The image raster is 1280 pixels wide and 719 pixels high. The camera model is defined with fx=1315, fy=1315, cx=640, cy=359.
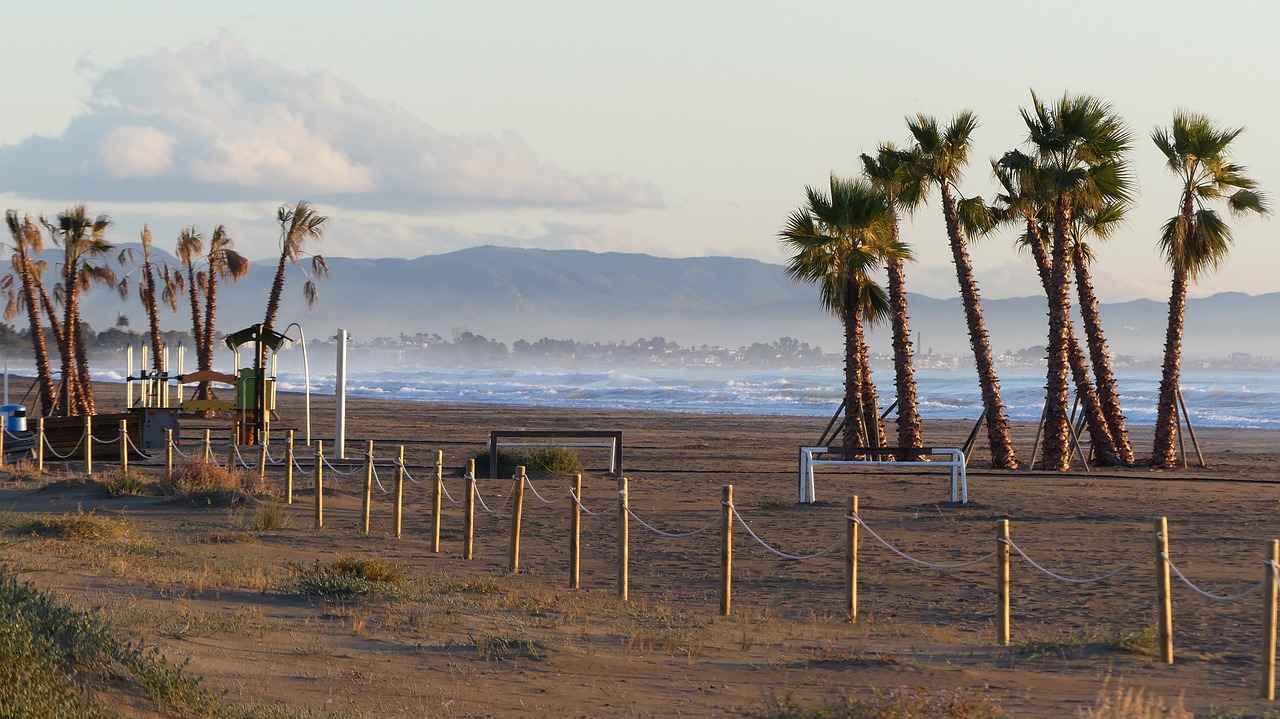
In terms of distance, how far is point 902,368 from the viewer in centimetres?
2781

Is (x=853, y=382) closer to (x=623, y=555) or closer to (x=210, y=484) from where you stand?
(x=210, y=484)

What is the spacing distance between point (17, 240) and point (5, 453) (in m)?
11.2

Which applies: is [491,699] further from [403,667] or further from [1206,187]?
[1206,187]

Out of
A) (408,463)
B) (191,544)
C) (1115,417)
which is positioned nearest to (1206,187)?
(1115,417)

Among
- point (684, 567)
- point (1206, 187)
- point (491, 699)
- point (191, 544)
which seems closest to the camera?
point (491, 699)

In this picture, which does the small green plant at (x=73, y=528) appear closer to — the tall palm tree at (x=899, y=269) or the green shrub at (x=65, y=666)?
the green shrub at (x=65, y=666)

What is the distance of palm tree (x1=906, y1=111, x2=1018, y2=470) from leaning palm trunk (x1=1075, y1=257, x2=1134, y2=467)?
7.36ft

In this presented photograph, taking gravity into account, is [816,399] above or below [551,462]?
below

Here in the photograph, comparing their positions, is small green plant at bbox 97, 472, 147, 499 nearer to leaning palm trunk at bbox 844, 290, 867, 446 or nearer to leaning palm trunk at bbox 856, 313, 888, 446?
leaning palm trunk at bbox 844, 290, 867, 446

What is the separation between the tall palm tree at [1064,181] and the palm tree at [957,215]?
39.7 inches

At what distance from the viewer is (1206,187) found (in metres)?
27.0

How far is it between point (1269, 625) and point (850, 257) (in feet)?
62.6

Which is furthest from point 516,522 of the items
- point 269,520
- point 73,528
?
point 73,528

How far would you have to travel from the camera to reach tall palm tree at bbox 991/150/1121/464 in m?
26.8
